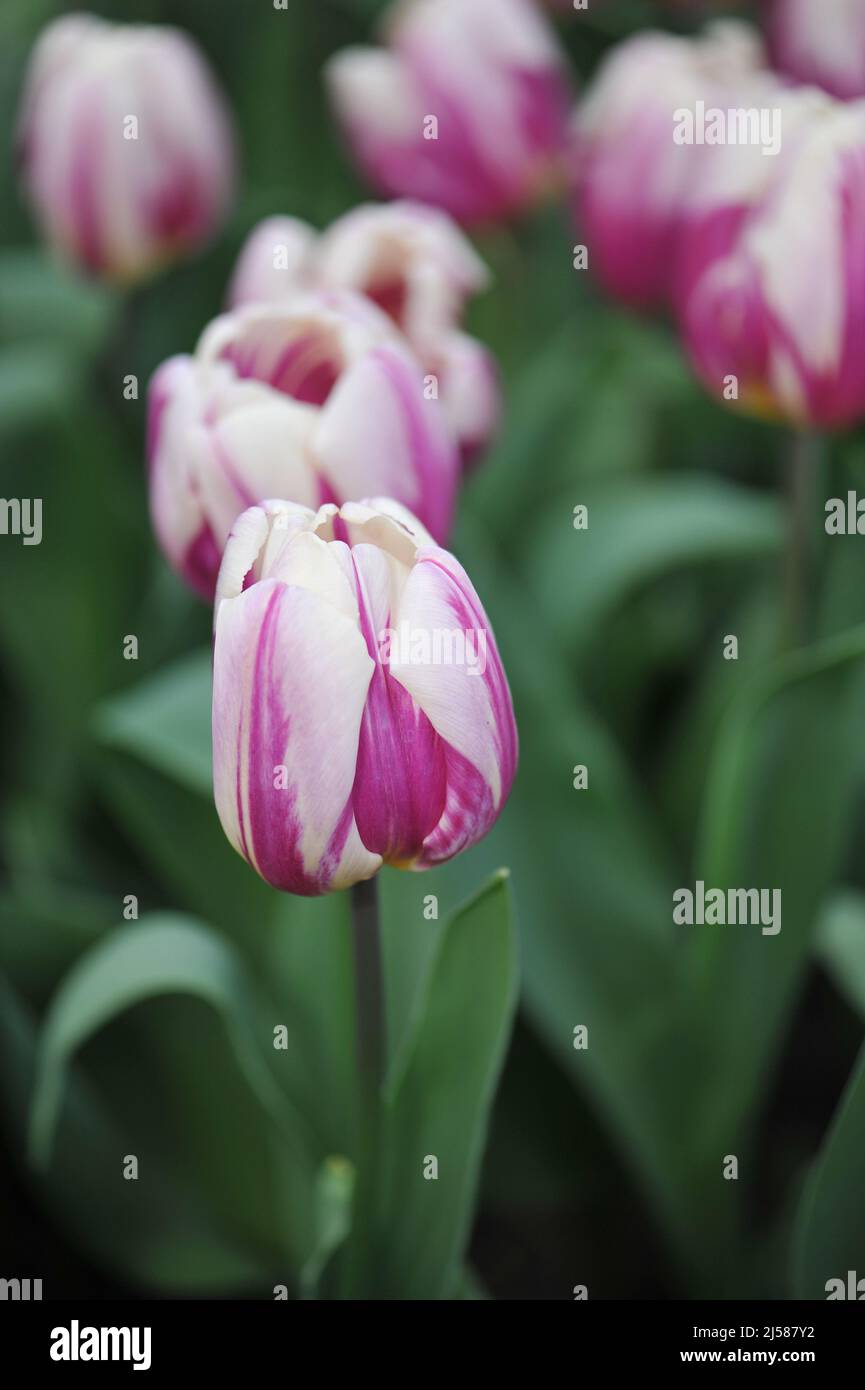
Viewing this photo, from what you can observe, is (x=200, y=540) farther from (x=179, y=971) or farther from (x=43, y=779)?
(x=43, y=779)

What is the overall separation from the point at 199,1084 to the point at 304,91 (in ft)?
3.64

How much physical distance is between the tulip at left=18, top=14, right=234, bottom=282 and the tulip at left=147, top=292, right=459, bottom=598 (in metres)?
0.47

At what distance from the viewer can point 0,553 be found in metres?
1.13

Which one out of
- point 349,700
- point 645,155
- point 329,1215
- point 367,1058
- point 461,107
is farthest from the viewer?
point 461,107

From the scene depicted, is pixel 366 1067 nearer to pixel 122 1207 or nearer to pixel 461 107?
pixel 122 1207

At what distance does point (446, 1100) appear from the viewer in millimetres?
629

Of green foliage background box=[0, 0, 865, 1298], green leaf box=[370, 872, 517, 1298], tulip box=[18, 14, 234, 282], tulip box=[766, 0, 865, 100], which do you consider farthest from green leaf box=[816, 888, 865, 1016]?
tulip box=[18, 14, 234, 282]

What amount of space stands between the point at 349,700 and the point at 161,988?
14.2 inches

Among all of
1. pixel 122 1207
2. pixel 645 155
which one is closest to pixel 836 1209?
pixel 122 1207

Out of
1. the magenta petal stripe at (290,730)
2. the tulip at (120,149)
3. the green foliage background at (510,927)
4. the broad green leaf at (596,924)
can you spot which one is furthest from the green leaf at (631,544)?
the magenta petal stripe at (290,730)

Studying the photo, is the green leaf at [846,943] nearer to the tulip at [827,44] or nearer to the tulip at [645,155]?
the tulip at [645,155]

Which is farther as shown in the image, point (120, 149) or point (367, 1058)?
point (120, 149)

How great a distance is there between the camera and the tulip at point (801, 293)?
0.74m

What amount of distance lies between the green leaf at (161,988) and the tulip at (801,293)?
0.43m
